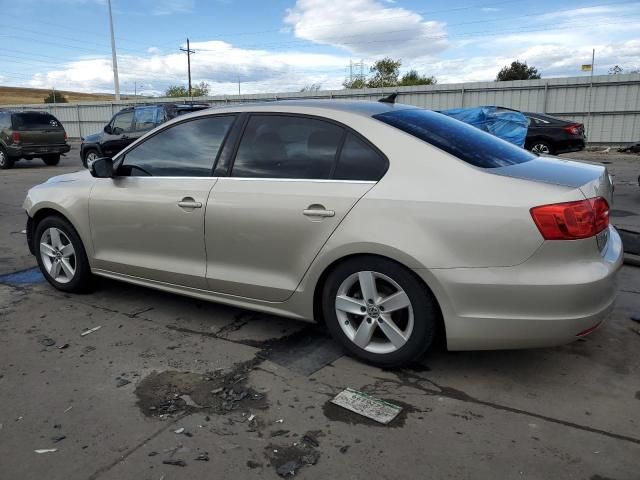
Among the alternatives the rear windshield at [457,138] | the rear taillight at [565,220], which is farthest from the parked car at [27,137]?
the rear taillight at [565,220]

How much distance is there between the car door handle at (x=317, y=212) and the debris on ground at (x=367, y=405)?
1.03 metres

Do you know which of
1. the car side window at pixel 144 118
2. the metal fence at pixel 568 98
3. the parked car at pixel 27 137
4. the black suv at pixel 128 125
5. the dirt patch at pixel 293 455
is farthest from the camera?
the metal fence at pixel 568 98

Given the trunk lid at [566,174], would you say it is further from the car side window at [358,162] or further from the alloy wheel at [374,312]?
the alloy wheel at [374,312]

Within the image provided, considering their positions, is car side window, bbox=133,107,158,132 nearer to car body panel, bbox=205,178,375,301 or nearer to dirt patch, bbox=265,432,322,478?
car body panel, bbox=205,178,375,301

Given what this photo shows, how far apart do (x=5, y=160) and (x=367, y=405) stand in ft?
55.8

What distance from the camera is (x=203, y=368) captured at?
134 inches

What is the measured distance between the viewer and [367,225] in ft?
10.1

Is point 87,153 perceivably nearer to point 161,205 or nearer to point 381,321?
point 161,205

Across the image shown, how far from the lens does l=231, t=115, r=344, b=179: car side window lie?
339cm

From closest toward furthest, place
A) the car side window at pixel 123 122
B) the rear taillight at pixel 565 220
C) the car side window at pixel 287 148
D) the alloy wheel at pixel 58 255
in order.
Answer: the rear taillight at pixel 565 220
the car side window at pixel 287 148
the alloy wheel at pixel 58 255
the car side window at pixel 123 122

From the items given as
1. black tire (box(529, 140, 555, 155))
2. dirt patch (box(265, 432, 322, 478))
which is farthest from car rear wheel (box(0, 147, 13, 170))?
dirt patch (box(265, 432, 322, 478))

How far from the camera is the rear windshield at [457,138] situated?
318 cm

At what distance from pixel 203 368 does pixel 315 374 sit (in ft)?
2.33

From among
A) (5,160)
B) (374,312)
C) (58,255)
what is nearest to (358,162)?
(374,312)
